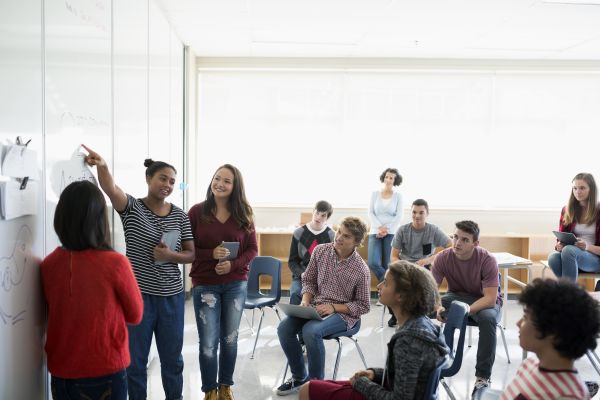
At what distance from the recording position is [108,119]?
9.40 feet

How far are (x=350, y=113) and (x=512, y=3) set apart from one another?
2678mm

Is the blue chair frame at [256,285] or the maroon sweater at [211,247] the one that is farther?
the blue chair frame at [256,285]

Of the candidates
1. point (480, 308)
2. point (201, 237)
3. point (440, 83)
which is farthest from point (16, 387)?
point (440, 83)

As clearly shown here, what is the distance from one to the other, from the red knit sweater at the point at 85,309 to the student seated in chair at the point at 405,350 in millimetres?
928

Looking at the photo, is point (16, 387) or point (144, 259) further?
point (144, 259)

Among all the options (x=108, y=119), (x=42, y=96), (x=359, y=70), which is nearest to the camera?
(x=42, y=96)

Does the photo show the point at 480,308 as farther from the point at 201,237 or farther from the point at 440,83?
the point at 440,83

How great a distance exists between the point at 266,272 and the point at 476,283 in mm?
1706

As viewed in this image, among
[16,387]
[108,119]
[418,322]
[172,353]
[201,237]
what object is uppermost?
[108,119]

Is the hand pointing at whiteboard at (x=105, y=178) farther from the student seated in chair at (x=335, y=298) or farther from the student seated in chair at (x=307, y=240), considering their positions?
the student seated in chair at (x=307, y=240)

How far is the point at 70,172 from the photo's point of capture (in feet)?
7.40

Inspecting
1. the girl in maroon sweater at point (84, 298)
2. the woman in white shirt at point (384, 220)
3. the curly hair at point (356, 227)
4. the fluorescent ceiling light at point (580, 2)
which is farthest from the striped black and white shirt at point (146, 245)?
the fluorescent ceiling light at point (580, 2)

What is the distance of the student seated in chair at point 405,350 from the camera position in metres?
2.00

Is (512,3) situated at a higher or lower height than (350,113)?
higher
